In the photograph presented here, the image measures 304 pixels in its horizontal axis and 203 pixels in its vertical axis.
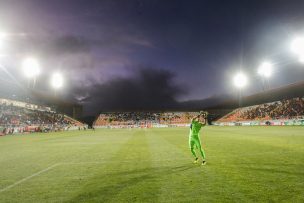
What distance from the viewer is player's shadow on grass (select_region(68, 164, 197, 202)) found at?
23.2ft

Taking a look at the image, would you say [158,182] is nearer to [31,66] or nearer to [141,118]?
[31,66]

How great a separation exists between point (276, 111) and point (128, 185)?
6558 centimetres

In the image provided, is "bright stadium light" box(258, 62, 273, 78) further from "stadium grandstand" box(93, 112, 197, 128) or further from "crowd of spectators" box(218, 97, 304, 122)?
"stadium grandstand" box(93, 112, 197, 128)

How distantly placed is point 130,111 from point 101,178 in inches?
4012

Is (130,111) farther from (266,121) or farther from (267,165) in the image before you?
(267,165)

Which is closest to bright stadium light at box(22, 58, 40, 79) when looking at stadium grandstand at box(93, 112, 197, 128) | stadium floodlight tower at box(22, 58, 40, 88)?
stadium floodlight tower at box(22, 58, 40, 88)

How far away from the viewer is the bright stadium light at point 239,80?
250 feet

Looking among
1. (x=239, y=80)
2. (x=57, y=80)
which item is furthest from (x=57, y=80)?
(x=239, y=80)

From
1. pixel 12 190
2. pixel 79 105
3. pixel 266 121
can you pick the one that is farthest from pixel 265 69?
pixel 79 105

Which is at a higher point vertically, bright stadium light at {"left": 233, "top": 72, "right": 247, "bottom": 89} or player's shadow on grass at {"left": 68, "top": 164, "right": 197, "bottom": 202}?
bright stadium light at {"left": 233, "top": 72, "right": 247, "bottom": 89}

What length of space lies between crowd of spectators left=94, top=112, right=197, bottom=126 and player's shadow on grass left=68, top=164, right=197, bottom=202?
85715 mm

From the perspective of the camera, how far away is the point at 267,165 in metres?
11.2

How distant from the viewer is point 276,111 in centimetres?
6631

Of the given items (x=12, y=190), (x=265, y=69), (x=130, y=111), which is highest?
(x=265, y=69)
